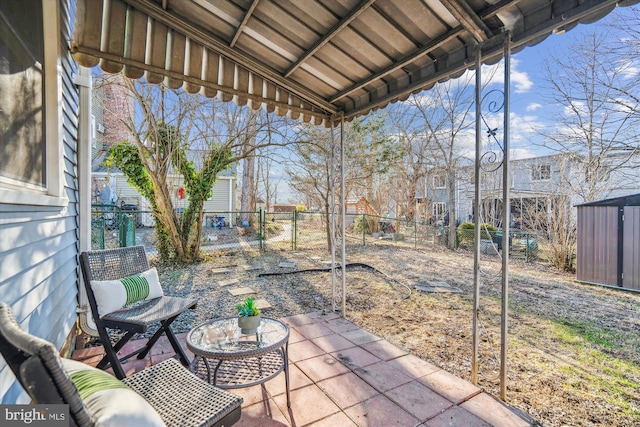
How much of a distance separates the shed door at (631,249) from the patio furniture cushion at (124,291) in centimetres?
769

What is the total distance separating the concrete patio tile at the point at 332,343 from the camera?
2.79 metres

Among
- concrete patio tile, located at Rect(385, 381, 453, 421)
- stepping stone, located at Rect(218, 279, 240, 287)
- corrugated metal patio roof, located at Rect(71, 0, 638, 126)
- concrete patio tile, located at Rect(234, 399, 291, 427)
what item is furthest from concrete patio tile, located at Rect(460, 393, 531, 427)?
stepping stone, located at Rect(218, 279, 240, 287)

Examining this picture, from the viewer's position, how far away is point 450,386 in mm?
2182

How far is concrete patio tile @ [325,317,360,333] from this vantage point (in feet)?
10.6

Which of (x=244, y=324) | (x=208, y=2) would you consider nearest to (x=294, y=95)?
(x=208, y=2)

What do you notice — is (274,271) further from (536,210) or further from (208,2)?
(536,210)

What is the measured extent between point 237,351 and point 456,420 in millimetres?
1407

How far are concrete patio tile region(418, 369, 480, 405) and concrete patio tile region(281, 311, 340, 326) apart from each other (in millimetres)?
1475

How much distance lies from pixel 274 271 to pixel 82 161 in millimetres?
3906

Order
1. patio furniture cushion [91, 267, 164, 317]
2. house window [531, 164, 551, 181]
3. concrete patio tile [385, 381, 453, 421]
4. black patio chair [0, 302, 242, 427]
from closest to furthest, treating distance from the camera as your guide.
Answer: black patio chair [0, 302, 242, 427] < concrete patio tile [385, 381, 453, 421] < patio furniture cushion [91, 267, 164, 317] < house window [531, 164, 551, 181]

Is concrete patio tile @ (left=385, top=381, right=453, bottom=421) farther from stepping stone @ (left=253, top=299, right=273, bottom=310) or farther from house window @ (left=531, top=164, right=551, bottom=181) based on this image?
house window @ (left=531, top=164, right=551, bottom=181)

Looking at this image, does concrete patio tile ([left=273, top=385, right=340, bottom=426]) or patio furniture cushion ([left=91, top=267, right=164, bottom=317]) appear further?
patio furniture cushion ([left=91, top=267, right=164, bottom=317])

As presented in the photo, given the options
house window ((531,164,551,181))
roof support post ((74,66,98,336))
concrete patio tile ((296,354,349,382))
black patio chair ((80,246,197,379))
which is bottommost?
concrete patio tile ((296,354,349,382))

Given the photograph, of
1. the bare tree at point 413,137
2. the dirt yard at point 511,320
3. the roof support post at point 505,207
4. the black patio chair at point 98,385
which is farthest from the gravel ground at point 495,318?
the bare tree at point 413,137
